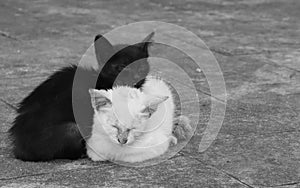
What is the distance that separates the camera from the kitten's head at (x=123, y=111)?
177 inches

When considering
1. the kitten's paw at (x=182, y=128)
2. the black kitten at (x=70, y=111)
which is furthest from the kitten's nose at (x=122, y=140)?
the kitten's paw at (x=182, y=128)

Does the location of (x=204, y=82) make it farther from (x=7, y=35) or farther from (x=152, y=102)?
(x=7, y=35)

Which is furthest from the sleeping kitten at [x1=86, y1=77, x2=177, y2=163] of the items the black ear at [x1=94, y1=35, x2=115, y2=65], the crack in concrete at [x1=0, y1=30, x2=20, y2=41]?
the crack in concrete at [x1=0, y1=30, x2=20, y2=41]

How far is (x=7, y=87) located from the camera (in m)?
6.95

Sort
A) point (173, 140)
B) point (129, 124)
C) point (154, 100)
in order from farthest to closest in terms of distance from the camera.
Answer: point (173, 140), point (154, 100), point (129, 124)

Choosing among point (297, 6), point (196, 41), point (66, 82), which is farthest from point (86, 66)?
point (297, 6)

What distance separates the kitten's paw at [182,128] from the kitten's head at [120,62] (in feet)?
2.08

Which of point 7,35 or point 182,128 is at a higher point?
point 182,128

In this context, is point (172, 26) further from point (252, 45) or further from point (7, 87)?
point (7, 87)

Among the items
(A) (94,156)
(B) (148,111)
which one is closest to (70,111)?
(A) (94,156)

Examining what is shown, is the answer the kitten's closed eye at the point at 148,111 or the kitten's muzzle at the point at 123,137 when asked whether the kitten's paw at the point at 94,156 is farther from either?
the kitten's closed eye at the point at 148,111

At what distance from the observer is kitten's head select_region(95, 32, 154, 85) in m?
4.72

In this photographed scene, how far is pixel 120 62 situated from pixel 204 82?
262cm

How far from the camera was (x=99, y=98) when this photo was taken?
4.56m
